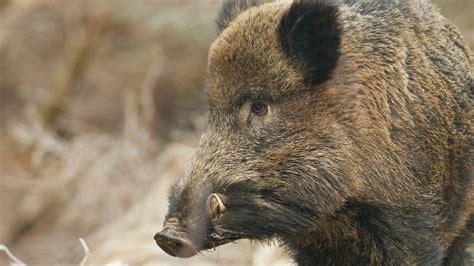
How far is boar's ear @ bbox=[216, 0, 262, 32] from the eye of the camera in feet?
17.6

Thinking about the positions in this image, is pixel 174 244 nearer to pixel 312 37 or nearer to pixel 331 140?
pixel 331 140

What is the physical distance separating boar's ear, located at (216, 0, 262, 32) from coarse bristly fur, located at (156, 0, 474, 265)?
0.21ft

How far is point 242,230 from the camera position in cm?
467

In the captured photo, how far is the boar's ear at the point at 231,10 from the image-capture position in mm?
5359

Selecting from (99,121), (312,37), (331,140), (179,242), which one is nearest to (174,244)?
(179,242)

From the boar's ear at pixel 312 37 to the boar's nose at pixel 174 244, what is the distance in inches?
40.6

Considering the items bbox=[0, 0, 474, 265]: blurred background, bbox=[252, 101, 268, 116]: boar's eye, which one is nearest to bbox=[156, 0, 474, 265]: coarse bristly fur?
bbox=[252, 101, 268, 116]: boar's eye

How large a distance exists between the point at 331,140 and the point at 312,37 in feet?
1.65

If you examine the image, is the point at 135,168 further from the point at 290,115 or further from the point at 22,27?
the point at 290,115

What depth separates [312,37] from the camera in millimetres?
4812

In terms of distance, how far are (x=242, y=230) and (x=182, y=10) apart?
859 centimetres

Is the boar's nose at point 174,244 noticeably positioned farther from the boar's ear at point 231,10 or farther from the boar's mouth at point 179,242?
the boar's ear at point 231,10

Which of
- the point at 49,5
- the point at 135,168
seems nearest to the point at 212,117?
the point at 135,168

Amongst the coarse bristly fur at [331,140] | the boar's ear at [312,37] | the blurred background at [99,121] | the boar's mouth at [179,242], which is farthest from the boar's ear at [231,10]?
the blurred background at [99,121]
